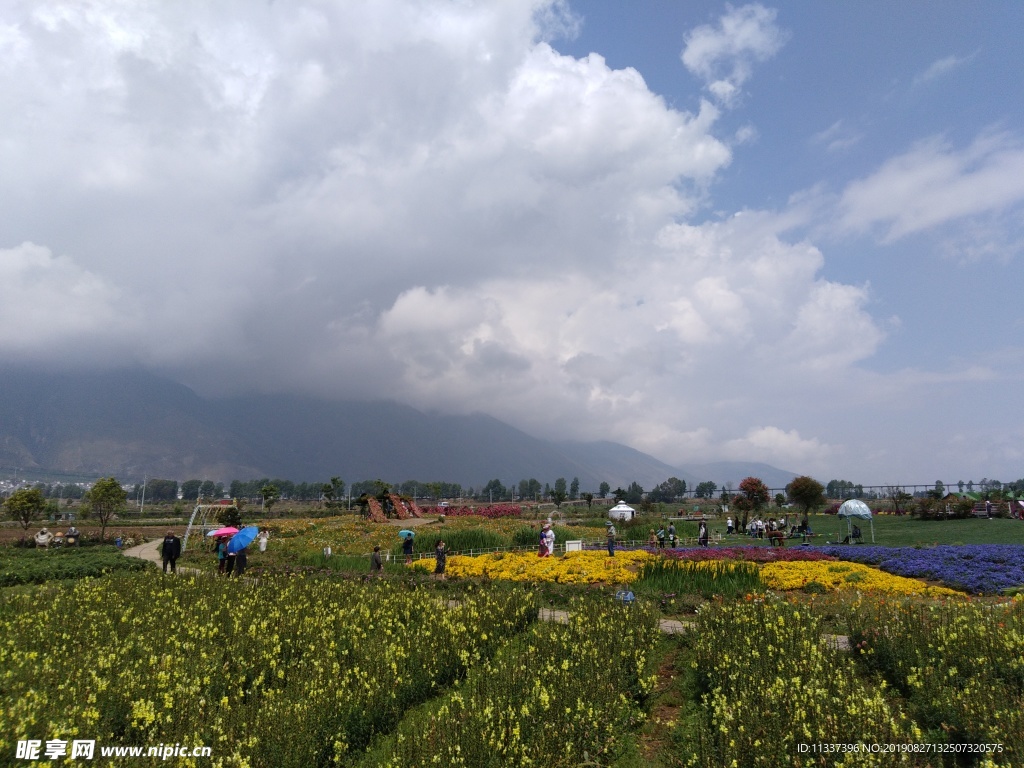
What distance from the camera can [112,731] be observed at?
253 inches

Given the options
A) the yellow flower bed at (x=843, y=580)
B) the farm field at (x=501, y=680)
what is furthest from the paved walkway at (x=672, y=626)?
the yellow flower bed at (x=843, y=580)

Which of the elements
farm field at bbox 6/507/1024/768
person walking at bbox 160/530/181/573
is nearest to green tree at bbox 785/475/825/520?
farm field at bbox 6/507/1024/768

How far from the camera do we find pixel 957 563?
19.0 meters

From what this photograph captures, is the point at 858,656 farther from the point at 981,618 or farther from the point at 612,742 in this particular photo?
the point at 612,742

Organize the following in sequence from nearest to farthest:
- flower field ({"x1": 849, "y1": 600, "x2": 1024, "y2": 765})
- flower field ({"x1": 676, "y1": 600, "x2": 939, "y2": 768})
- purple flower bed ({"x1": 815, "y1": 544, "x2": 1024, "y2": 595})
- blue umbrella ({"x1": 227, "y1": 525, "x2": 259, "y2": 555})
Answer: flower field ({"x1": 676, "y1": 600, "x2": 939, "y2": 768})
flower field ({"x1": 849, "y1": 600, "x2": 1024, "y2": 765})
purple flower bed ({"x1": 815, "y1": 544, "x2": 1024, "y2": 595})
blue umbrella ({"x1": 227, "y1": 525, "x2": 259, "y2": 555})

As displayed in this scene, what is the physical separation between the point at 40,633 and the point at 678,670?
11.6 meters

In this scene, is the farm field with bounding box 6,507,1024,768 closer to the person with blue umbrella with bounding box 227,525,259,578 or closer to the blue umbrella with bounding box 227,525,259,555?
the person with blue umbrella with bounding box 227,525,259,578

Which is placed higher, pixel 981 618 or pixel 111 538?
→ pixel 981 618

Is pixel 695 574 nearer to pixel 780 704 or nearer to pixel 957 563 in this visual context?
pixel 780 704

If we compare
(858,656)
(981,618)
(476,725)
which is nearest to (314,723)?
(476,725)

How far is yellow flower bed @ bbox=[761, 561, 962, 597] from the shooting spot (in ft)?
49.7

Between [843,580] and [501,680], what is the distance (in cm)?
1381

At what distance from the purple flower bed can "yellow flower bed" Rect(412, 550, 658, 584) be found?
Answer: 28.4 ft

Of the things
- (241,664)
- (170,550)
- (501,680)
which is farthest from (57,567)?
(501,680)
